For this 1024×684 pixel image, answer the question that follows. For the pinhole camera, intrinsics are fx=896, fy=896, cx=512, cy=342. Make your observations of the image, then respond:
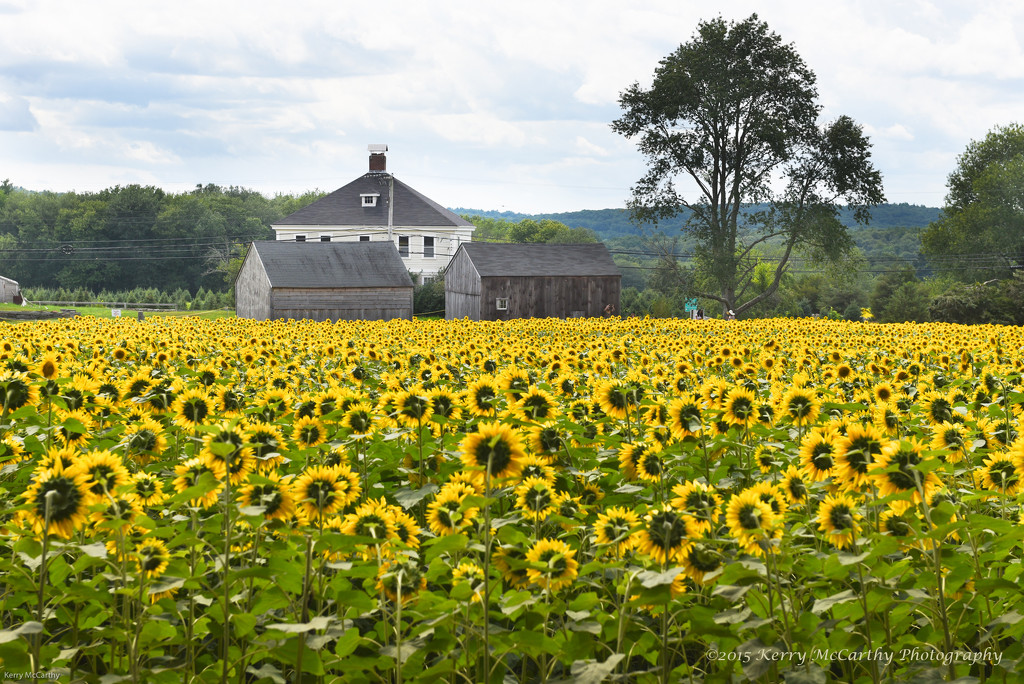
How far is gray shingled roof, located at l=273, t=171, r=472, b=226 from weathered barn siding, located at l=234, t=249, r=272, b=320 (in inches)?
631

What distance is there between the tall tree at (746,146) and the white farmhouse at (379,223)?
20.0 meters

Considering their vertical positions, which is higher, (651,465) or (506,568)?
(651,465)

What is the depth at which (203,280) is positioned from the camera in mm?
91812

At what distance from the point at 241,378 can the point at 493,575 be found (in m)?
5.33

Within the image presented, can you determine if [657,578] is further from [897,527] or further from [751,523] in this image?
[897,527]

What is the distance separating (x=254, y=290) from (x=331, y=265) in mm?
4750

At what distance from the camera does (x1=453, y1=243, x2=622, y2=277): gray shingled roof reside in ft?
160

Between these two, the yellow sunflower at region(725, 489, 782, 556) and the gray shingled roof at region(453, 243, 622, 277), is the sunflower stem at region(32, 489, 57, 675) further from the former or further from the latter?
the gray shingled roof at region(453, 243, 622, 277)

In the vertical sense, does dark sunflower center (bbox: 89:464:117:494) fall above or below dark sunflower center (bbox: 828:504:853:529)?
above

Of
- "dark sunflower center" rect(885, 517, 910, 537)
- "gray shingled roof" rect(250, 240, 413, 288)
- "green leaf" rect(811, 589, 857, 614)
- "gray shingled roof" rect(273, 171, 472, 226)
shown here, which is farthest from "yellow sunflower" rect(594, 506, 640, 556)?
"gray shingled roof" rect(273, 171, 472, 226)

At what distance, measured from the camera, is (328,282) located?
4422 centimetres

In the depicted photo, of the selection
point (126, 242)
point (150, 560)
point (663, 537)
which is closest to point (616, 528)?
point (663, 537)

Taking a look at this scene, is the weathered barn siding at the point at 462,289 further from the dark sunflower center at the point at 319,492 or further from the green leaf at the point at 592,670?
the green leaf at the point at 592,670

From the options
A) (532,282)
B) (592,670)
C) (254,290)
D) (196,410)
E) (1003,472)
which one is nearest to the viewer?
(592,670)
